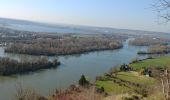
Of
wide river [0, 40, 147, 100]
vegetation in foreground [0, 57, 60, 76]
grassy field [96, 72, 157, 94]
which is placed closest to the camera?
grassy field [96, 72, 157, 94]

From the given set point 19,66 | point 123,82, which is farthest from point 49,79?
point 123,82

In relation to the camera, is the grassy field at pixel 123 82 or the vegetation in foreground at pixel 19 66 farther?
the vegetation in foreground at pixel 19 66

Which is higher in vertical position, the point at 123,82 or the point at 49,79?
the point at 123,82

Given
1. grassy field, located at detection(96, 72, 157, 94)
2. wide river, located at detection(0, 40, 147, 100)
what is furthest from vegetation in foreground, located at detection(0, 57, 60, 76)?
grassy field, located at detection(96, 72, 157, 94)

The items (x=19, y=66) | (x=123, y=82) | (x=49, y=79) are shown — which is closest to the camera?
(x=123, y=82)

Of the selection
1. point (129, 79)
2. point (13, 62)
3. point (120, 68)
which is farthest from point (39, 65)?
point (129, 79)

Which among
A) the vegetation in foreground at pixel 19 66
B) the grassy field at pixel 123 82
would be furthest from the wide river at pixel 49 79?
the grassy field at pixel 123 82

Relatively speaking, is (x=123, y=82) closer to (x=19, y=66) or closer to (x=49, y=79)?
(x=49, y=79)

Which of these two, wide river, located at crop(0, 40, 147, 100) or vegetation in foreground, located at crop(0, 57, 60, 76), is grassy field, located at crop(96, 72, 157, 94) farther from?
vegetation in foreground, located at crop(0, 57, 60, 76)

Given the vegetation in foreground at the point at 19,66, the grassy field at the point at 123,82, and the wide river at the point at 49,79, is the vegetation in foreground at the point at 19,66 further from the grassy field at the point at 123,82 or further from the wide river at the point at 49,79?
the grassy field at the point at 123,82

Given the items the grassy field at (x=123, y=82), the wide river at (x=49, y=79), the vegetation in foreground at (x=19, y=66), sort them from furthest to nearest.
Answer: the vegetation in foreground at (x=19, y=66), the wide river at (x=49, y=79), the grassy field at (x=123, y=82)

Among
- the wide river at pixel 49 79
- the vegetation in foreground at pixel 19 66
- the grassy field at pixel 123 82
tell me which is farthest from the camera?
the vegetation in foreground at pixel 19 66
